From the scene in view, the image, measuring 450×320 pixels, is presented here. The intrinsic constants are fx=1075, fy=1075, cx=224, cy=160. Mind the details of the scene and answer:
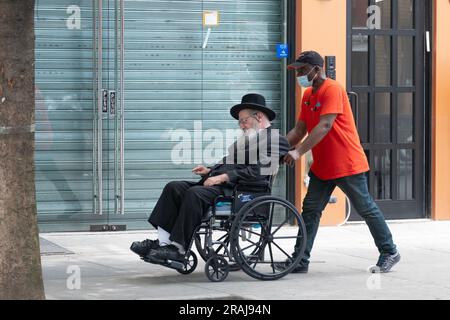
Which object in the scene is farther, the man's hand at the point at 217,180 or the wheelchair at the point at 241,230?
the man's hand at the point at 217,180

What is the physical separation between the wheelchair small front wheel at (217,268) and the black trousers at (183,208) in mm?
239

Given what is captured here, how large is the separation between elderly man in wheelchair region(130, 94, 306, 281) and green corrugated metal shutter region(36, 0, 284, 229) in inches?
117

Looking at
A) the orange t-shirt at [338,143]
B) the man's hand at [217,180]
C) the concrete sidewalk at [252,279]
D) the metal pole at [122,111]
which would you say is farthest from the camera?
the metal pole at [122,111]

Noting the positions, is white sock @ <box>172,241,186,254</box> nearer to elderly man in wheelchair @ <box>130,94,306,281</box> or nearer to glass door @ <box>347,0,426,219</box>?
elderly man in wheelchair @ <box>130,94,306,281</box>

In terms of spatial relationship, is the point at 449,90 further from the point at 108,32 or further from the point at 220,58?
the point at 108,32

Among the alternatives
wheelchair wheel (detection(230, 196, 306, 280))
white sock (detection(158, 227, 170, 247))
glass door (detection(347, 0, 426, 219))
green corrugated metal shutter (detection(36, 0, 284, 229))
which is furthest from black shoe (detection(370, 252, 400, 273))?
glass door (detection(347, 0, 426, 219))

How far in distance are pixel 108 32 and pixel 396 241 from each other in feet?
12.4

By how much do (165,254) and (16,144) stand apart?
6.64 feet

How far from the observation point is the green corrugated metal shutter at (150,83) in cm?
1145

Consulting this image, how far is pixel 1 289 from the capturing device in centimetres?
690

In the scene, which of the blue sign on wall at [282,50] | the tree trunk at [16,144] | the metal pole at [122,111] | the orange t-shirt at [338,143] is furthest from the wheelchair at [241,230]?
the blue sign on wall at [282,50]

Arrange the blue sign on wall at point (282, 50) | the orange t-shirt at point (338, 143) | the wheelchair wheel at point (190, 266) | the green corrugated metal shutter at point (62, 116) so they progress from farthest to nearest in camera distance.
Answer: the blue sign on wall at point (282, 50) → the green corrugated metal shutter at point (62, 116) → the orange t-shirt at point (338, 143) → the wheelchair wheel at point (190, 266)

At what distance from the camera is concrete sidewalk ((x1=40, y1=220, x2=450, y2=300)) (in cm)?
802

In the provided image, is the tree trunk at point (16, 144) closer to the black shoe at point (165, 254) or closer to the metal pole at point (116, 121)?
the black shoe at point (165, 254)
